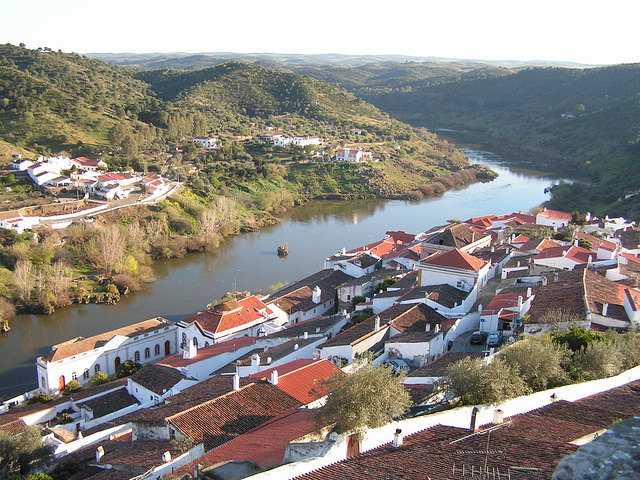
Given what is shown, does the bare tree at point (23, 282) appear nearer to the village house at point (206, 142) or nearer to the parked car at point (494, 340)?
the parked car at point (494, 340)

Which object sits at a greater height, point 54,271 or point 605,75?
point 605,75

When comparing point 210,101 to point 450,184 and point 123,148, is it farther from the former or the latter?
point 450,184

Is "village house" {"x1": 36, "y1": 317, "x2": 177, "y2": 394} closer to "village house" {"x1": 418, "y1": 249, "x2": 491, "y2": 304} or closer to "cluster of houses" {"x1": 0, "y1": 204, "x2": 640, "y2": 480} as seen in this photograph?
"cluster of houses" {"x1": 0, "y1": 204, "x2": 640, "y2": 480}

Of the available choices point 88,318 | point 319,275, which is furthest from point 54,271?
point 319,275

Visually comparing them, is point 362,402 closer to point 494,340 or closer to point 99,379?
point 494,340

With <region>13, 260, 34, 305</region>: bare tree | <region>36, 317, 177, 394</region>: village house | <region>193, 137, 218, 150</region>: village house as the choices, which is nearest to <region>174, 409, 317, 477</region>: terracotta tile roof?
<region>36, 317, 177, 394</region>: village house

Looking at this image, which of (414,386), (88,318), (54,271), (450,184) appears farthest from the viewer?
(450,184)
